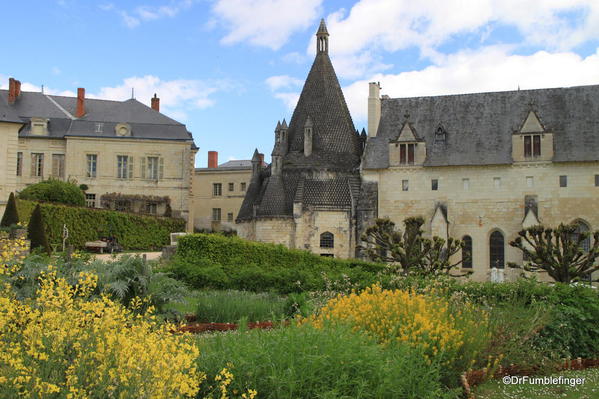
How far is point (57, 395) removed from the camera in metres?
5.47

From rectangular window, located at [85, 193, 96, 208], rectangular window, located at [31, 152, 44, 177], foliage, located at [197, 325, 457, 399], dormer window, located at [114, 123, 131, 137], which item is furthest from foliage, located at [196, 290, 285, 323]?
rectangular window, located at [31, 152, 44, 177]

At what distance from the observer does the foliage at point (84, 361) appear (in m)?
5.27

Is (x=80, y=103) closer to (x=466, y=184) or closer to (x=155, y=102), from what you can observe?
(x=155, y=102)

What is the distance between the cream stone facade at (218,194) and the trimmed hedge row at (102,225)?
14778 millimetres

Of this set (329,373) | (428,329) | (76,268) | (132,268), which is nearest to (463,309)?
(428,329)

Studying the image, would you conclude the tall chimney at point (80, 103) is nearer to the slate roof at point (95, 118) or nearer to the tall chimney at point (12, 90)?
the slate roof at point (95, 118)

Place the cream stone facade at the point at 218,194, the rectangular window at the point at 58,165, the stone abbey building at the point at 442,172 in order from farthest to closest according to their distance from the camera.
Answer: the cream stone facade at the point at 218,194
the rectangular window at the point at 58,165
the stone abbey building at the point at 442,172

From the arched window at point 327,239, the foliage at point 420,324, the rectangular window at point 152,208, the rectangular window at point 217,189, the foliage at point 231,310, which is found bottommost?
the foliage at point 231,310

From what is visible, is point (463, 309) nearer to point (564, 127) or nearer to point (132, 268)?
point (132, 268)

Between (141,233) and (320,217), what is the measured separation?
10.9 meters

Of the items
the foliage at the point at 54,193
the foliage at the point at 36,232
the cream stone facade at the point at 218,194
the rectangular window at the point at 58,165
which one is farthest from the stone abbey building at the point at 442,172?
the cream stone facade at the point at 218,194

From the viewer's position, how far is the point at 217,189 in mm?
57375

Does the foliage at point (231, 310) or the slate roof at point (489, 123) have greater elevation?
the slate roof at point (489, 123)

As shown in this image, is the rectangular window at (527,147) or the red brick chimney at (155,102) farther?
the red brick chimney at (155,102)
